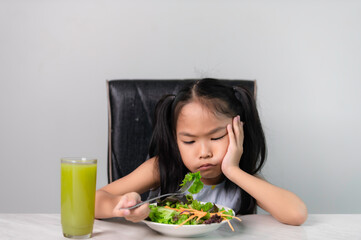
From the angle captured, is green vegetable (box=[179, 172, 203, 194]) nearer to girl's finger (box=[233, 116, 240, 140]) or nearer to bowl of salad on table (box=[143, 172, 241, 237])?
bowl of salad on table (box=[143, 172, 241, 237])

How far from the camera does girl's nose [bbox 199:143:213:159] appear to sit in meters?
1.39

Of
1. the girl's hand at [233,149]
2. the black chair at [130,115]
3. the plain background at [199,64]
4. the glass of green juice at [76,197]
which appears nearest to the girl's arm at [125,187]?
the glass of green juice at [76,197]

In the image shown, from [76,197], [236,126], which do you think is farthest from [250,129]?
[76,197]

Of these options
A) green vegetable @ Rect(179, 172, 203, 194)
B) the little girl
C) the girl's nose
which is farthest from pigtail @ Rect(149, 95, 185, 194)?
green vegetable @ Rect(179, 172, 203, 194)

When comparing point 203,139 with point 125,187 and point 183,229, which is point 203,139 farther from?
point 183,229

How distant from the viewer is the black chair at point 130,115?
1840mm

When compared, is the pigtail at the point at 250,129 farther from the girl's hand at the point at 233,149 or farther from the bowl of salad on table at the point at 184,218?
the bowl of salad on table at the point at 184,218

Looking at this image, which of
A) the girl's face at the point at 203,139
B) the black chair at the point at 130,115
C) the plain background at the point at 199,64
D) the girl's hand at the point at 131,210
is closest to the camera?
the girl's hand at the point at 131,210

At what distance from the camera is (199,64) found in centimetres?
238

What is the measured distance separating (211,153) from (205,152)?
0.11ft

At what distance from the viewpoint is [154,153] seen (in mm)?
1768

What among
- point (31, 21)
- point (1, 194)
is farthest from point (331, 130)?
point (1, 194)

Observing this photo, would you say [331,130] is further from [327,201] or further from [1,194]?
[1,194]

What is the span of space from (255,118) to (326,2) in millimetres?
1134
